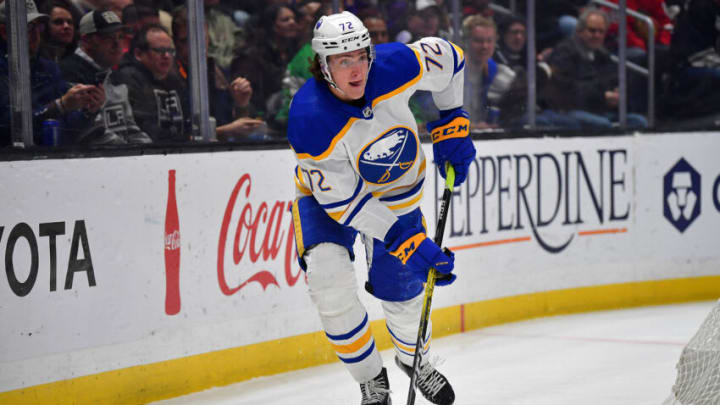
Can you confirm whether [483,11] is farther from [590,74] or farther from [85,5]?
[85,5]

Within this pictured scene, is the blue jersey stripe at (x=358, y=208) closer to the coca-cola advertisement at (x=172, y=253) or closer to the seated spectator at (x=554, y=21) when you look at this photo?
the coca-cola advertisement at (x=172, y=253)

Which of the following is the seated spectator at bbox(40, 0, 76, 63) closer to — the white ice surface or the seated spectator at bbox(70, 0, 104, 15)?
the seated spectator at bbox(70, 0, 104, 15)

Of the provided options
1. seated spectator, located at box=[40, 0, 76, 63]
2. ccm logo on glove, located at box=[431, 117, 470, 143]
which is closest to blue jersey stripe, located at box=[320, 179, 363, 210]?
ccm logo on glove, located at box=[431, 117, 470, 143]

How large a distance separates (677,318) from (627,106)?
4.43 ft

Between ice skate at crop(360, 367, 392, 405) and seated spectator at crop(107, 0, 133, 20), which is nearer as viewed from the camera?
ice skate at crop(360, 367, 392, 405)

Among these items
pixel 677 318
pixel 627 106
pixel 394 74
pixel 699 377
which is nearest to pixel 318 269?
pixel 394 74

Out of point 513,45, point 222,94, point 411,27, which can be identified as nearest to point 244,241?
point 222,94

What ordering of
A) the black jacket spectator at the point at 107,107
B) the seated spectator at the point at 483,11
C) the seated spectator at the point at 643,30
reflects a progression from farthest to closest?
the seated spectator at the point at 643,30 < the seated spectator at the point at 483,11 < the black jacket spectator at the point at 107,107

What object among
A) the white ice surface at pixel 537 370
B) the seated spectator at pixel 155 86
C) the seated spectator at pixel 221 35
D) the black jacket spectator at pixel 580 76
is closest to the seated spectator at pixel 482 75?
the black jacket spectator at pixel 580 76

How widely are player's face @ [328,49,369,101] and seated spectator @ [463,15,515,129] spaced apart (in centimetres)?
229

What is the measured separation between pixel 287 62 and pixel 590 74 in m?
2.12

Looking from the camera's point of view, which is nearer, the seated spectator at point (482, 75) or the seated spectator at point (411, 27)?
the seated spectator at point (411, 27)

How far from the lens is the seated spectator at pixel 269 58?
13.7ft

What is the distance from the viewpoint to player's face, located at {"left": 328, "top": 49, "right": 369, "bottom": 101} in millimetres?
2746
